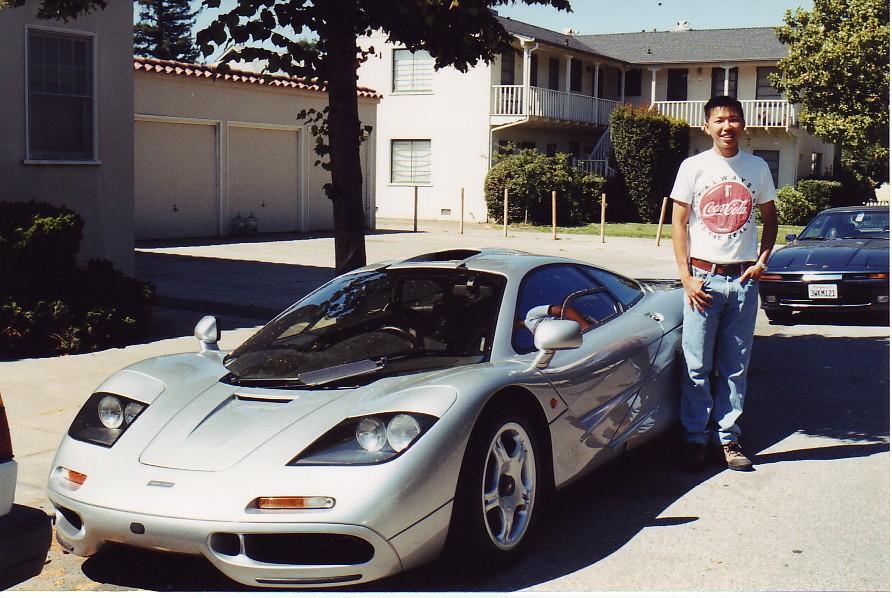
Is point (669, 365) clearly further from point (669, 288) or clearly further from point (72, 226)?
point (72, 226)

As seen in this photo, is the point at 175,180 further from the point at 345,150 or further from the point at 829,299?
the point at 345,150

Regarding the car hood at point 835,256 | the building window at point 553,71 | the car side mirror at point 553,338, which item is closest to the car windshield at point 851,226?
the car hood at point 835,256

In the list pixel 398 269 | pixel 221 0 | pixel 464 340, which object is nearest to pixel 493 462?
pixel 464 340

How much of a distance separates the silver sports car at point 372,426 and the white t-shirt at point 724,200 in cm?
62

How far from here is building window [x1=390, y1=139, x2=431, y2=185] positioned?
35.7 meters

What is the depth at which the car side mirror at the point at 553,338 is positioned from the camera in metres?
4.64

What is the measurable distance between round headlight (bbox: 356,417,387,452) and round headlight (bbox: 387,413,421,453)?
0.03m

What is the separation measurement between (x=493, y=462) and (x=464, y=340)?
0.75 m

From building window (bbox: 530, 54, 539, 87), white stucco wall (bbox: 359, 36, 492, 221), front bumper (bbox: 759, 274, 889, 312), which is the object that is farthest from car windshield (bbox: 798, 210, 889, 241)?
building window (bbox: 530, 54, 539, 87)

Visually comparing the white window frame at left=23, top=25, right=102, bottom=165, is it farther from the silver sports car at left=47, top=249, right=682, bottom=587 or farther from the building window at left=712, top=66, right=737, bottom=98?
the building window at left=712, top=66, right=737, bottom=98

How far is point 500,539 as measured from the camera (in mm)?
4328

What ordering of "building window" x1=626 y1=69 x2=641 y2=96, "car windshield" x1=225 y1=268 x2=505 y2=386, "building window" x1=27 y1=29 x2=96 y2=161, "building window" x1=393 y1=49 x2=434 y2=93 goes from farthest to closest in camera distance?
"building window" x1=626 y1=69 x2=641 y2=96, "building window" x1=393 y1=49 x2=434 y2=93, "building window" x1=27 y1=29 x2=96 y2=161, "car windshield" x1=225 y1=268 x2=505 y2=386

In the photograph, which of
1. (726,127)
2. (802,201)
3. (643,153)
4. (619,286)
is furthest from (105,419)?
(802,201)

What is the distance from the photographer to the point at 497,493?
4340mm
